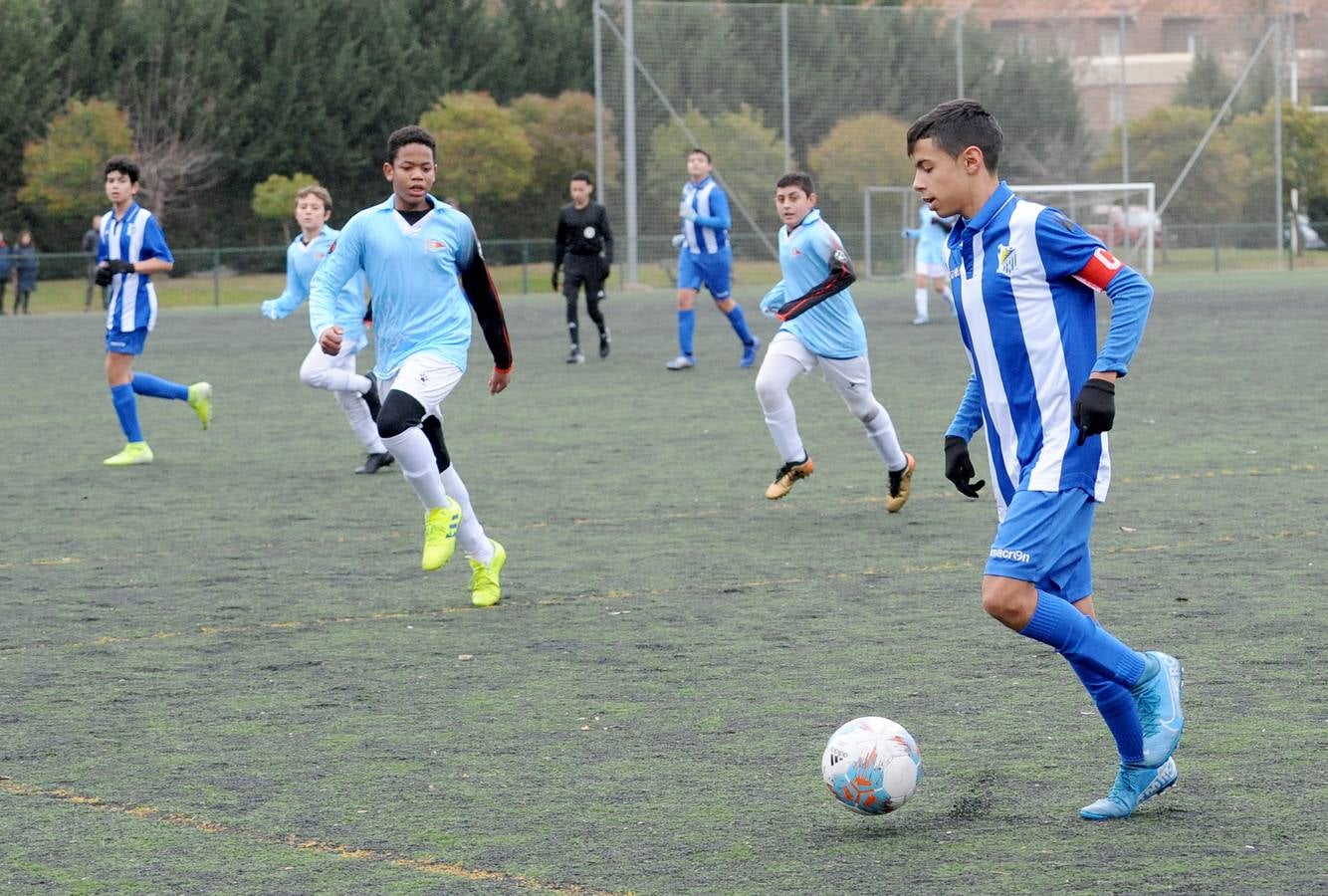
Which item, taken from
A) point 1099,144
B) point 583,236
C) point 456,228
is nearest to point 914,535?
point 456,228

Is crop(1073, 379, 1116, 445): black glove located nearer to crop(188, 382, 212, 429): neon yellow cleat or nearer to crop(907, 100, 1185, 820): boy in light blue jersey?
crop(907, 100, 1185, 820): boy in light blue jersey

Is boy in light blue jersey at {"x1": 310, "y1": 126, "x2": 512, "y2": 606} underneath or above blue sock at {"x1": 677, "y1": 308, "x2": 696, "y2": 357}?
above

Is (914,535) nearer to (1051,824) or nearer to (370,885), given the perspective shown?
(1051,824)

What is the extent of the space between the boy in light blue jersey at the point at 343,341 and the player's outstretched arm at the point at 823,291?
9.65ft

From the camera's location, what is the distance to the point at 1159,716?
499 centimetres

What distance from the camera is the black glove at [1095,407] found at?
471cm

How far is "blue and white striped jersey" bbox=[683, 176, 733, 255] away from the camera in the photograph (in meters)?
20.8

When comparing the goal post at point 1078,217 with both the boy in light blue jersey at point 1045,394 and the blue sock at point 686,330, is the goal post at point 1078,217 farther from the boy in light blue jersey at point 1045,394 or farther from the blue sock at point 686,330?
the boy in light blue jersey at point 1045,394

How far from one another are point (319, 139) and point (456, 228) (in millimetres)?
48193

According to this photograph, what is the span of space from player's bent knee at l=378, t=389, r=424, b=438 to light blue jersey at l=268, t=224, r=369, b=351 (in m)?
4.33

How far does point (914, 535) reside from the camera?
9.82 m

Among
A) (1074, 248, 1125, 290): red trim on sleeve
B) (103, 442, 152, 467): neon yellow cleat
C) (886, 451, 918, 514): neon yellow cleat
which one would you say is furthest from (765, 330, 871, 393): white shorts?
(1074, 248, 1125, 290): red trim on sleeve

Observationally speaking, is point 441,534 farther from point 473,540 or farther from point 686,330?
point 686,330

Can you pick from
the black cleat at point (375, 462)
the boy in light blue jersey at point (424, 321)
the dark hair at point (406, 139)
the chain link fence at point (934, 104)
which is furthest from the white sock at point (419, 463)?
the chain link fence at point (934, 104)
